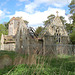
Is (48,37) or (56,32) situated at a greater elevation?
(56,32)

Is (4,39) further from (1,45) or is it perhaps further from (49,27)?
(49,27)

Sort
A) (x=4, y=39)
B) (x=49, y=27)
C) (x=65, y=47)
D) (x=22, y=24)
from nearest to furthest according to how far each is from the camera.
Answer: (x=65, y=47) → (x=49, y=27) → (x=22, y=24) → (x=4, y=39)

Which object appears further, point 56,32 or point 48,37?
point 56,32

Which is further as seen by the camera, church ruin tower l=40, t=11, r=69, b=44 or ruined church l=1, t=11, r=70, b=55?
church ruin tower l=40, t=11, r=69, b=44

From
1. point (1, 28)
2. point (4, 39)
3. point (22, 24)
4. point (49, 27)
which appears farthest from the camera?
point (1, 28)

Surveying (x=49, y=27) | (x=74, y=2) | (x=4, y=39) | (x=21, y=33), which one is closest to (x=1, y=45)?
(x=4, y=39)

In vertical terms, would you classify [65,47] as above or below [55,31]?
below

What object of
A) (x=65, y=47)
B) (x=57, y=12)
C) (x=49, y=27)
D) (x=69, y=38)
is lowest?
(x=65, y=47)

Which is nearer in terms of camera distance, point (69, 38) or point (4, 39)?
point (69, 38)

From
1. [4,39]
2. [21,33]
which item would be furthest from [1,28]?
[21,33]

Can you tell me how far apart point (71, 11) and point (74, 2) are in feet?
6.55

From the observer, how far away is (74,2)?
2544 centimetres

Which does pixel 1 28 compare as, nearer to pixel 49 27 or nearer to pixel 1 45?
pixel 1 45

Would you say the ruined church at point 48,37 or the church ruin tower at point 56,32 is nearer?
the ruined church at point 48,37
